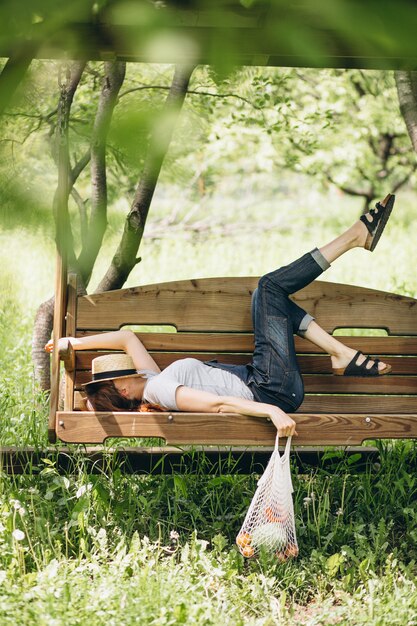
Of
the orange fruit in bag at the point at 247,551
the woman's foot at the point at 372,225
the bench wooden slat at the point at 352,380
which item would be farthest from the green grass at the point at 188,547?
the woman's foot at the point at 372,225

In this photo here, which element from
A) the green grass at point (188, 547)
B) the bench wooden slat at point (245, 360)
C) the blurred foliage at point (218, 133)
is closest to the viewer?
the blurred foliage at point (218, 133)

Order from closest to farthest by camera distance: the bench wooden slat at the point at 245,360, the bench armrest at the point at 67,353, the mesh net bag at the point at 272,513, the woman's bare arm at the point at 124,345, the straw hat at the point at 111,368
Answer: the mesh net bag at the point at 272,513, the bench armrest at the point at 67,353, the straw hat at the point at 111,368, the woman's bare arm at the point at 124,345, the bench wooden slat at the point at 245,360

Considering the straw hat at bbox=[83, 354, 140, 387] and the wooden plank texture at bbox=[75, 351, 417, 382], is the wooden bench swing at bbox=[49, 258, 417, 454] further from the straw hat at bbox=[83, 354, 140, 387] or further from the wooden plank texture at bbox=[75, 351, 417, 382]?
the straw hat at bbox=[83, 354, 140, 387]

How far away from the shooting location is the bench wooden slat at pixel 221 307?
13.5 feet

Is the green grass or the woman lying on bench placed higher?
the woman lying on bench

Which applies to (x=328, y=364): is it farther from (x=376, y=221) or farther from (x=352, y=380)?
(x=376, y=221)

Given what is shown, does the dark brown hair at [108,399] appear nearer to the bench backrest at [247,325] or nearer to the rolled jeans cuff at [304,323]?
the bench backrest at [247,325]

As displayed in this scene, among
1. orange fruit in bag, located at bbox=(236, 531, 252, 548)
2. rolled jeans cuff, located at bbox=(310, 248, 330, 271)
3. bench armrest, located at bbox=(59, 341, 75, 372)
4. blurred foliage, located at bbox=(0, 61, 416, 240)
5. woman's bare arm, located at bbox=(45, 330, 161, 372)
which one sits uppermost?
blurred foliage, located at bbox=(0, 61, 416, 240)

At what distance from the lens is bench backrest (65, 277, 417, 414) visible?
13.5 feet

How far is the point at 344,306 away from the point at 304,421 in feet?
3.53

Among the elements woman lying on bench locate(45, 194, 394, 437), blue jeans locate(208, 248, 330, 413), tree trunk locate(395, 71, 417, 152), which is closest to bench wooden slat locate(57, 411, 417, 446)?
woman lying on bench locate(45, 194, 394, 437)

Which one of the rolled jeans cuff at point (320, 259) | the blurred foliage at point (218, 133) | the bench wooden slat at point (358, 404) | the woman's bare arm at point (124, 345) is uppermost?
the blurred foliage at point (218, 133)

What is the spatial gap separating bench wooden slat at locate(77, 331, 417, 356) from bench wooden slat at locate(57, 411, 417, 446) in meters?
0.86

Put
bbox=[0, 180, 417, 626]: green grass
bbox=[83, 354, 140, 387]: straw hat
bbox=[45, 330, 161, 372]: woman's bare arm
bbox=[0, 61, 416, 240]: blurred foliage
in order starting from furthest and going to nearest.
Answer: bbox=[45, 330, 161, 372]: woman's bare arm
bbox=[83, 354, 140, 387]: straw hat
bbox=[0, 180, 417, 626]: green grass
bbox=[0, 61, 416, 240]: blurred foliage
